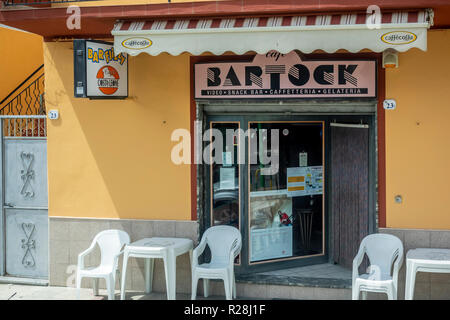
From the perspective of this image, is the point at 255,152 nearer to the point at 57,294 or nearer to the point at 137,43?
the point at 137,43

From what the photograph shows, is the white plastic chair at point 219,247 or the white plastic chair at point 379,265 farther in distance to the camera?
the white plastic chair at point 219,247

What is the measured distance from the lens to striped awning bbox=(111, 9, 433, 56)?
24.0ft

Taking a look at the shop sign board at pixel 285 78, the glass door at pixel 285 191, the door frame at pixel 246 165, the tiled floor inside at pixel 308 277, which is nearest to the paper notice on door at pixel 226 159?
the door frame at pixel 246 165

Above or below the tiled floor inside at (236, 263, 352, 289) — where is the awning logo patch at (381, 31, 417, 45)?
above

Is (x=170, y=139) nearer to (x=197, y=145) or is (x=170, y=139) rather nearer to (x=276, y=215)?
(x=197, y=145)

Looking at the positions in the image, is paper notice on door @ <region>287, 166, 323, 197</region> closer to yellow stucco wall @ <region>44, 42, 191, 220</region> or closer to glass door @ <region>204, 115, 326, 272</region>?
glass door @ <region>204, 115, 326, 272</region>

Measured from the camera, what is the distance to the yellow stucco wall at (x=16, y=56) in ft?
37.5

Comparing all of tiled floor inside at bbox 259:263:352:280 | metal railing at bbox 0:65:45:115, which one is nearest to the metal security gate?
metal railing at bbox 0:65:45:115

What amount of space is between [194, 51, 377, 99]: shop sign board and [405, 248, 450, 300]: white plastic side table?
7.98 ft

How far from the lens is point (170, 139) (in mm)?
9180

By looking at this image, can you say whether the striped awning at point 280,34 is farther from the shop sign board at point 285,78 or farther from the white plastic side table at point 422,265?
the white plastic side table at point 422,265

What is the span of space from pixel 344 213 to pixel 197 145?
2.85m

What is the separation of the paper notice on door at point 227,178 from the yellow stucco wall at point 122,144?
0.60 m

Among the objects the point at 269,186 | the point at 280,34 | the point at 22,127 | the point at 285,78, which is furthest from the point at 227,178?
the point at 22,127
